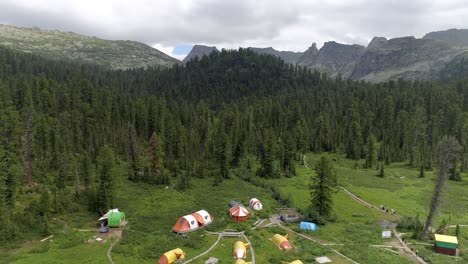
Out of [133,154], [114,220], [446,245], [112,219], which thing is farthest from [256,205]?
[133,154]

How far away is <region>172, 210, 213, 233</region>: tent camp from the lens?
177 feet

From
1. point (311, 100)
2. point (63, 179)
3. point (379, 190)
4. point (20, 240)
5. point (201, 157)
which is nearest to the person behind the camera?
point (20, 240)

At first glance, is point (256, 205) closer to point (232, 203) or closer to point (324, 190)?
point (232, 203)

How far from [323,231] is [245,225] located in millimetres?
13400

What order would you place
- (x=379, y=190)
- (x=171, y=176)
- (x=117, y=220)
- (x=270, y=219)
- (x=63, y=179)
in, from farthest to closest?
(x=171, y=176)
(x=379, y=190)
(x=63, y=179)
(x=270, y=219)
(x=117, y=220)

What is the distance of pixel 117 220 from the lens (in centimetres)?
5506

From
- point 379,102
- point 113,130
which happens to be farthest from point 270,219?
point 379,102

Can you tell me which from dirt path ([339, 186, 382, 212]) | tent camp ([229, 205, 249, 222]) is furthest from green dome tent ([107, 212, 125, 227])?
dirt path ([339, 186, 382, 212])

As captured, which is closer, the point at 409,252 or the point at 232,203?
the point at 409,252

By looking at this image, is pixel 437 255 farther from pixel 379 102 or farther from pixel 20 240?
pixel 379 102

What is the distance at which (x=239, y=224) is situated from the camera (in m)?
57.5

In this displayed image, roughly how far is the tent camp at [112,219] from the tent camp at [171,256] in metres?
15.2

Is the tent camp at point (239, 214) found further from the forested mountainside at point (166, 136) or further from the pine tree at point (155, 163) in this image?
the pine tree at point (155, 163)

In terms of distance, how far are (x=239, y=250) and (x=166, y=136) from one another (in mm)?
79349
